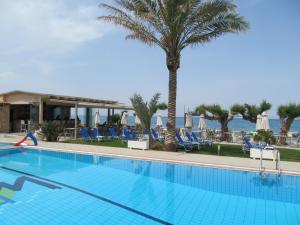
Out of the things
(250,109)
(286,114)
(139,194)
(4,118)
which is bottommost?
(139,194)

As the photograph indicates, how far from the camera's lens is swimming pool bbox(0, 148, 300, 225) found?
6234mm

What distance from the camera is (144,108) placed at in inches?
620

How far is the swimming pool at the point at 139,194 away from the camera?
623 centimetres

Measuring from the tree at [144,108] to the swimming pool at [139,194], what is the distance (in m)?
4.03

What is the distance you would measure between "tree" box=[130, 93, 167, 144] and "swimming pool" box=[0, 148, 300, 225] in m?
4.03

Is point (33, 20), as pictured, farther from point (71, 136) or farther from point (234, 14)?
point (234, 14)

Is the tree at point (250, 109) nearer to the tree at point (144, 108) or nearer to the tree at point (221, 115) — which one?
the tree at point (221, 115)

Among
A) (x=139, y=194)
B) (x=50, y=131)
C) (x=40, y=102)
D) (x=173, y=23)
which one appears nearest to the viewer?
(x=139, y=194)

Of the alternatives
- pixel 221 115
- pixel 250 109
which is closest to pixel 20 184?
pixel 221 115

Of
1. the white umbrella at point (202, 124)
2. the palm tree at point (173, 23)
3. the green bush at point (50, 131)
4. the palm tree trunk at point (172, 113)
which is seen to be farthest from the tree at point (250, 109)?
the green bush at point (50, 131)

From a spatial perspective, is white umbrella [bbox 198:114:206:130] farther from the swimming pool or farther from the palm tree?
the swimming pool

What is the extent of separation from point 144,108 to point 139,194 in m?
8.10

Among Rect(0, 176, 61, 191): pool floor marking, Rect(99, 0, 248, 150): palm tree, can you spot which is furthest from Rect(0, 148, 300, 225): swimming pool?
Rect(99, 0, 248, 150): palm tree

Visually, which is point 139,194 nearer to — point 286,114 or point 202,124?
point 202,124
